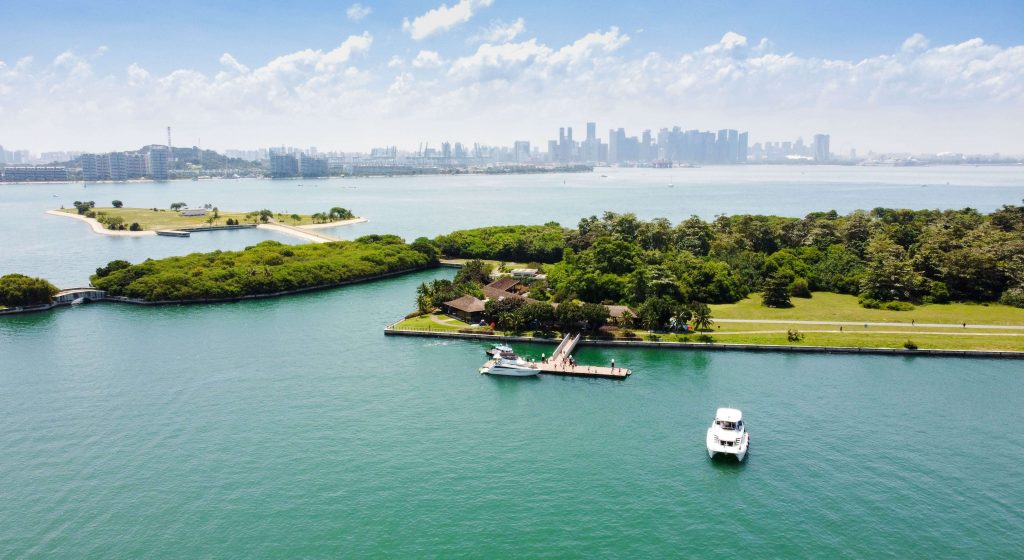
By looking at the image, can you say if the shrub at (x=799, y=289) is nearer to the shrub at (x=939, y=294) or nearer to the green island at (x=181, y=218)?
the shrub at (x=939, y=294)

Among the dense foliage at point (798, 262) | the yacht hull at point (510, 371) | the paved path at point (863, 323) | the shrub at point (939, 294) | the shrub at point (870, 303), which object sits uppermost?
the dense foliage at point (798, 262)

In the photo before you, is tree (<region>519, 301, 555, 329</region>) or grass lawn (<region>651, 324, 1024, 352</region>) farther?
tree (<region>519, 301, 555, 329</region>)

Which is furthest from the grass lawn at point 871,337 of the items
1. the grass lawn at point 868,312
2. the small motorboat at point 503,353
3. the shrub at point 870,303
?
the small motorboat at point 503,353

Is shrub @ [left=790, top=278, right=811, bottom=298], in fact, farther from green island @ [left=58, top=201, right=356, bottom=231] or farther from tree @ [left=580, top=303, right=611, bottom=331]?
green island @ [left=58, top=201, right=356, bottom=231]

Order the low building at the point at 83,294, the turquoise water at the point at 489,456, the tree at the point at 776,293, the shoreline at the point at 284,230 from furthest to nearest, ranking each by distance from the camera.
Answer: the shoreline at the point at 284,230 → the low building at the point at 83,294 → the tree at the point at 776,293 → the turquoise water at the point at 489,456

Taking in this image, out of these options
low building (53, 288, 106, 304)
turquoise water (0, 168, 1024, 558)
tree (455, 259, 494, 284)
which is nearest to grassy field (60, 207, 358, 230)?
low building (53, 288, 106, 304)

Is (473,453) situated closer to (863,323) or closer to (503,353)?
(503,353)

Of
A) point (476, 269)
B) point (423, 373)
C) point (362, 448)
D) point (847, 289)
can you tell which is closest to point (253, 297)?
point (476, 269)

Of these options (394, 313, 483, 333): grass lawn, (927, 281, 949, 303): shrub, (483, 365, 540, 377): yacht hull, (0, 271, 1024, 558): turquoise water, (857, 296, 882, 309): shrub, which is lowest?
(0, 271, 1024, 558): turquoise water
